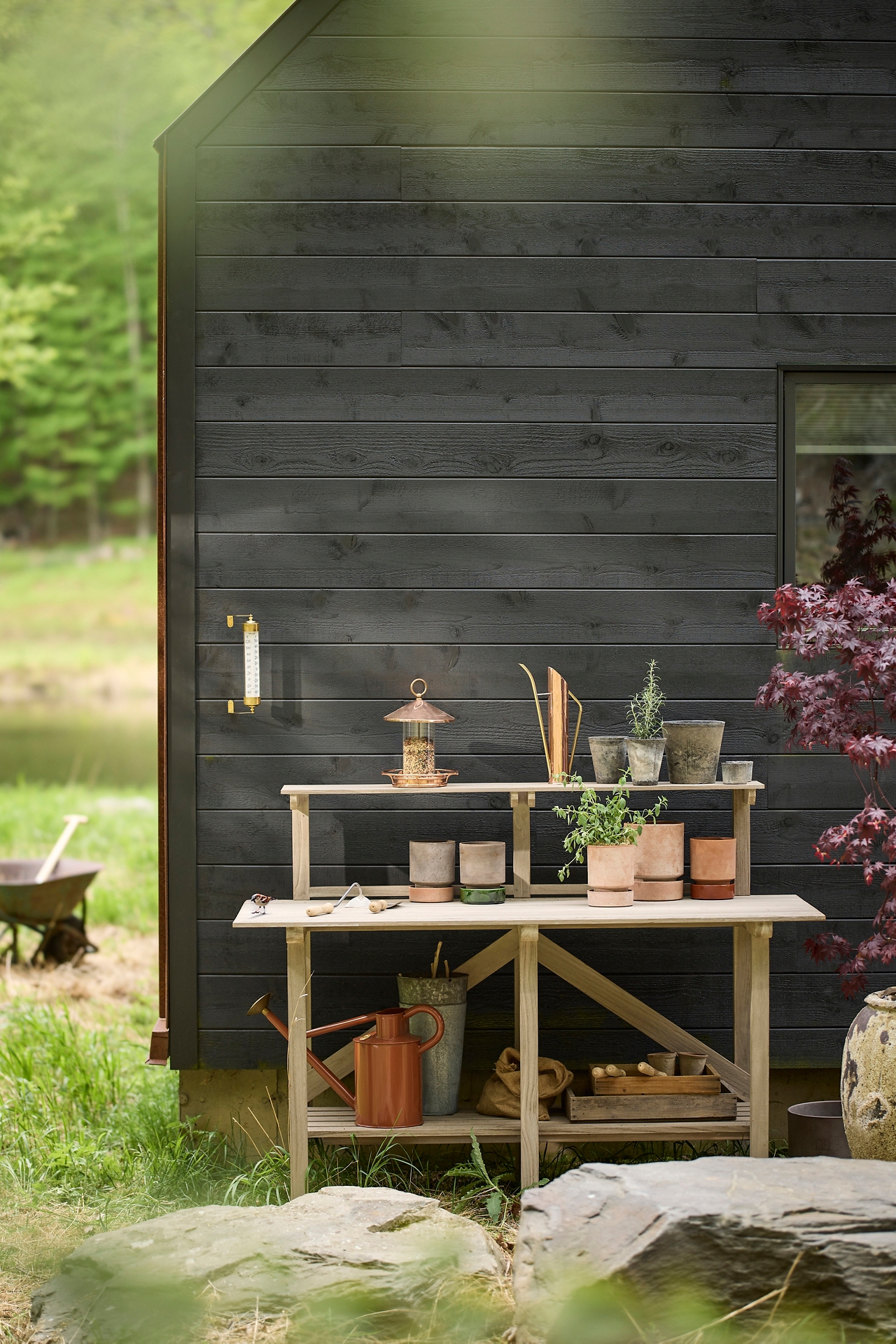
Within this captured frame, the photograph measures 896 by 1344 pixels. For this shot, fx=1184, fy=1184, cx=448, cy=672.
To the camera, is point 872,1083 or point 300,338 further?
point 300,338

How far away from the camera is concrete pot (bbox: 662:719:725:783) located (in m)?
3.78

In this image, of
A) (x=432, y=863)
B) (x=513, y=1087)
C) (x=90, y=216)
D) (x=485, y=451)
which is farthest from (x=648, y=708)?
(x=90, y=216)

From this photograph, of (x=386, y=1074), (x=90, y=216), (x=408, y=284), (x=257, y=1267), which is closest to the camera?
(x=257, y=1267)

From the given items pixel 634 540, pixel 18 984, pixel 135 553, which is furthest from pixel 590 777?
pixel 135 553

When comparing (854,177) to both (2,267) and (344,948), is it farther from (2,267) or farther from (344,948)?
(2,267)

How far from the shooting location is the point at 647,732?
3941 millimetres

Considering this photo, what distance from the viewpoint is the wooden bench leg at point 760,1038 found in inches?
141

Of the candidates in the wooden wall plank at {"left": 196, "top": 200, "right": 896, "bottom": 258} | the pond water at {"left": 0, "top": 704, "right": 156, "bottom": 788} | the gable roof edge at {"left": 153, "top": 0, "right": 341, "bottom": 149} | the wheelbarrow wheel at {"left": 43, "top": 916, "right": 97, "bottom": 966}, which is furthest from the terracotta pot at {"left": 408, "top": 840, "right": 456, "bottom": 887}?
the pond water at {"left": 0, "top": 704, "right": 156, "bottom": 788}

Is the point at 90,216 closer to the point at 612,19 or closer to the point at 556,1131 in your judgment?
the point at 612,19

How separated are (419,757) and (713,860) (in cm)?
101

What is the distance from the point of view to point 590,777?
167 inches

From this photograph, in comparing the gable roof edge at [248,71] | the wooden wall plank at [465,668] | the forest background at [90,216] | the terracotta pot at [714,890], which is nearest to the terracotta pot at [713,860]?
the terracotta pot at [714,890]

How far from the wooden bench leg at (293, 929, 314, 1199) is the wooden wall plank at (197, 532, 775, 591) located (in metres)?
1.23

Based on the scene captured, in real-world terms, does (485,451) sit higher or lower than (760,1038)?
higher
